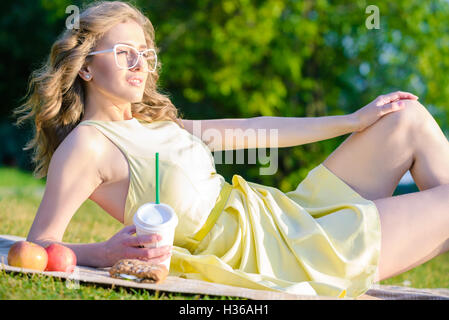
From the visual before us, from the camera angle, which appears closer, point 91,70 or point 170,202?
point 170,202

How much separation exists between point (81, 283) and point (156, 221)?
39 centimetres

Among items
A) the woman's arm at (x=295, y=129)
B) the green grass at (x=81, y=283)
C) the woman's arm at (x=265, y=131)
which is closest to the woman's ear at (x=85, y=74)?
the woman's arm at (x=265, y=131)

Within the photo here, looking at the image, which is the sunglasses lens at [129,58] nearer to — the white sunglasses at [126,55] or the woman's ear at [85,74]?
the white sunglasses at [126,55]

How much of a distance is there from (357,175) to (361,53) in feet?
24.4

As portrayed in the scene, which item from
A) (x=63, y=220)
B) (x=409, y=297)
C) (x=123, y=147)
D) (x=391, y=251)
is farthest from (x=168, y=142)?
(x=409, y=297)

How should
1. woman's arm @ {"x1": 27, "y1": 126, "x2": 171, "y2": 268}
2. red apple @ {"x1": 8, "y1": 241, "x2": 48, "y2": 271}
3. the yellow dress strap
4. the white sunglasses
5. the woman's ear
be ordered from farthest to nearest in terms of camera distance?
the woman's ear
the white sunglasses
the yellow dress strap
woman's arm @ {"x1": 27, "y1": 126, "x2": 171, "y2": 268}
red apple @ {"x1": 8, "y1": 241, "x2": 48, "y2": 271}

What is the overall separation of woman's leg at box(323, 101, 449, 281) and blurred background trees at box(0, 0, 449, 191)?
609 centimetres

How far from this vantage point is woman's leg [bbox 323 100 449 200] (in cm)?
268

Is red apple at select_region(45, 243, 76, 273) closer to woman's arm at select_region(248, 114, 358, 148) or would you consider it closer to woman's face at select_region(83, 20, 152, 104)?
woman's face at select_region(83, 20, 152, 104)

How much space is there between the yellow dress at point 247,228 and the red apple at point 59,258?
0.34m

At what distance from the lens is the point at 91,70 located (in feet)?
9.02

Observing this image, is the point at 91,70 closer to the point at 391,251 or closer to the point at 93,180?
the point at 93,180

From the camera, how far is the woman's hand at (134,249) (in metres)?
2.13

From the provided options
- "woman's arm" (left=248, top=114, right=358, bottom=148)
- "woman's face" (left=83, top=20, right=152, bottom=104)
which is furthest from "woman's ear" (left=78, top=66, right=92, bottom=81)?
"woman's arm" (left=248, top=114, right=358, bottom=148)
